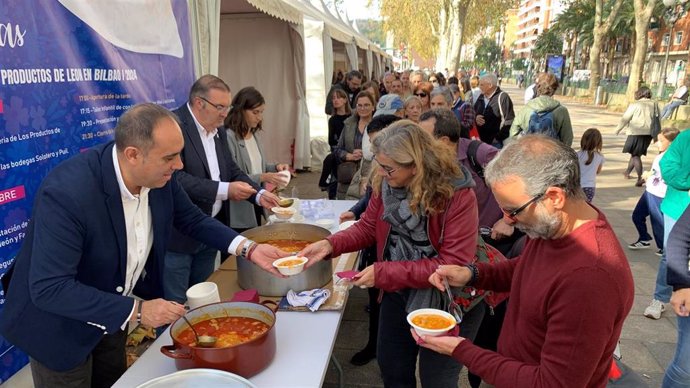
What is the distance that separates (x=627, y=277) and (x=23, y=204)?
258 centimetres

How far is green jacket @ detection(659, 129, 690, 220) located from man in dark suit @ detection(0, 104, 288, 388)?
289 cm

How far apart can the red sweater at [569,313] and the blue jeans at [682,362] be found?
1.08m

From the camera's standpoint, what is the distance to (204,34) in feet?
13.1

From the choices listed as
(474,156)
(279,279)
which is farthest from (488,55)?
(279,279)

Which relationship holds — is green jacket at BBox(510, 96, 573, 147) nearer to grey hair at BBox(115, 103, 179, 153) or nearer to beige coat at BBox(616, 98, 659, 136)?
beige coat at BBox(616, 98, 659, 136)

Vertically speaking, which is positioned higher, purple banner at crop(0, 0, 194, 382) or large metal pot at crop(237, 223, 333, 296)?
purple banner at crop(0, 0, 194, 382)

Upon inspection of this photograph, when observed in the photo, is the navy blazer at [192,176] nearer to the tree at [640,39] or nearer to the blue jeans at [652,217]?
the blue jeans at [652,217]

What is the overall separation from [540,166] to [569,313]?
40 centimetres

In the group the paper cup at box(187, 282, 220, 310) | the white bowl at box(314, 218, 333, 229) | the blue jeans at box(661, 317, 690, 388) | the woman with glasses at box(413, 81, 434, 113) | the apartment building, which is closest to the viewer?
the paper cup at box(187, 282, 220, 310)

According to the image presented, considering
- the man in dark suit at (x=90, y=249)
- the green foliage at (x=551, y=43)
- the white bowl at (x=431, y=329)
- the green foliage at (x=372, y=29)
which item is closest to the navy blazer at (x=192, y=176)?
the man in dark suit at (x=90, y=249)

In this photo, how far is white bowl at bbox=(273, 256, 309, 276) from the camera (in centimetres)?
192

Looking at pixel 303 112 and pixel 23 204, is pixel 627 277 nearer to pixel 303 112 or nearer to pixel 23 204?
pixel 23 204

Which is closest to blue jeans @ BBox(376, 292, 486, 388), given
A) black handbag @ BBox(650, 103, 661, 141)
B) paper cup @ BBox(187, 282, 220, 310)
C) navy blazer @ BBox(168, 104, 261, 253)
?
paper cup @ BBox(187, 282, 220, 310)

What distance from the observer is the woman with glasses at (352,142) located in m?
4.42
